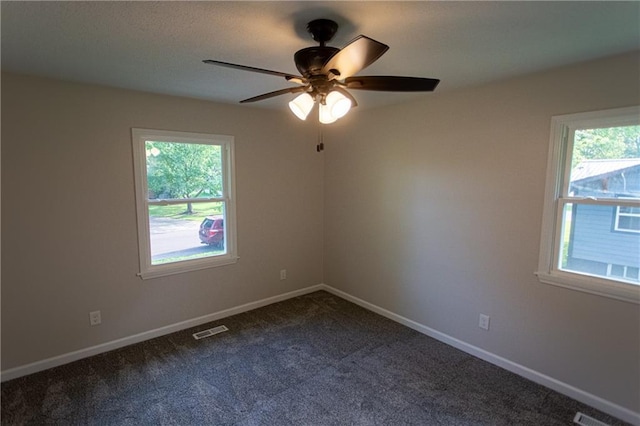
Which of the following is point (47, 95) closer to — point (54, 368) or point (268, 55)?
point (268, 55)

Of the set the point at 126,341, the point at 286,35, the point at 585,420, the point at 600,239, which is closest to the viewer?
the point at 286,35

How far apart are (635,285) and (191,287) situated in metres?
3.60

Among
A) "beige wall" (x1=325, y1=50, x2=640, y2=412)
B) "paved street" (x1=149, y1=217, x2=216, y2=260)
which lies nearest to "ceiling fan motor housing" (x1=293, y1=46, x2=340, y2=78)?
"beige wall" (x1=325, y1=50, x2=640, y2=412)

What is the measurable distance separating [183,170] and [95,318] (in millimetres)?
1533

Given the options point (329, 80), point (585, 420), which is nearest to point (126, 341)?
point (329, 80)

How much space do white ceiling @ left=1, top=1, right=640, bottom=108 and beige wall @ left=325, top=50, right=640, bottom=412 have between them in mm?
253

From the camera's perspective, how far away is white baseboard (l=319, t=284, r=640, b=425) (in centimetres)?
210

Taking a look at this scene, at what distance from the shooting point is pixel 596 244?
2.21m

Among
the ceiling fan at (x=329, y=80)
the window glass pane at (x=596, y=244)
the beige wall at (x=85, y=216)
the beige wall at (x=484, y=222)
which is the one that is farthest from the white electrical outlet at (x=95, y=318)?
the window glass pane at (x=596, y=244)

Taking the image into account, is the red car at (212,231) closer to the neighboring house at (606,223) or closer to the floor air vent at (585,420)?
the neighboring house at (606,223)

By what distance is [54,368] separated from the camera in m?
2.61

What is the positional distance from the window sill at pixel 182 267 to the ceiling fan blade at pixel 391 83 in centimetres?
249

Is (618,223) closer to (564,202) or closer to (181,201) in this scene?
(564,202)

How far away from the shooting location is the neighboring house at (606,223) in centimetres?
205
